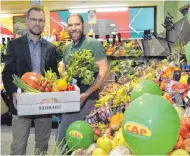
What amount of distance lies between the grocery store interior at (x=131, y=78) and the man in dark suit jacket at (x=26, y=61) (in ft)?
0.68

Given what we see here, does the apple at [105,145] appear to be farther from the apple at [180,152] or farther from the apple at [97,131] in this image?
the apple at [180,152]

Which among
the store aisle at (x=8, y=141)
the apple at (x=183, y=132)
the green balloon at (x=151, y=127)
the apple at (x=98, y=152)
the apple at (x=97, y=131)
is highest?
the green balloon at (x=151, y=127)

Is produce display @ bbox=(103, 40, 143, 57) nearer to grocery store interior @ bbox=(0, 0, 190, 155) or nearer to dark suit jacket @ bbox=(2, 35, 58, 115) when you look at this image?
grocery store interior @ bbox=(0, 0, 190, 155)

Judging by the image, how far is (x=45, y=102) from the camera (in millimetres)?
2424

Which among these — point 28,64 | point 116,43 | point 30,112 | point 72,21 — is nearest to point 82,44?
point 72,21

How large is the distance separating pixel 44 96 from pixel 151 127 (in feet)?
4.70

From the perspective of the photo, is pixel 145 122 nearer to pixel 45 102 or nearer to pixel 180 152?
pixel 180 152

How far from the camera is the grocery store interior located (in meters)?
1.17

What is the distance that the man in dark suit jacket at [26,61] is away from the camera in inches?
117

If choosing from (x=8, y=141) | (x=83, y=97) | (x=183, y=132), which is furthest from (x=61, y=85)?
(x=8, y=141)

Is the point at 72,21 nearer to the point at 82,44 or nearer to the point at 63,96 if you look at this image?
the point at 82,44

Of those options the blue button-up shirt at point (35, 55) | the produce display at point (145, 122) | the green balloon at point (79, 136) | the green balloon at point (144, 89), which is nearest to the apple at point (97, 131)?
the produce display at point (145, 122)

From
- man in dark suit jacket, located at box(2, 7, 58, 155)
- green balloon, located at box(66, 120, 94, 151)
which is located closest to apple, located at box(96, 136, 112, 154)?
green balloon, located at box(66, 120, 94, 151)

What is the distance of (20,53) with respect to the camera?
9.73 feet
